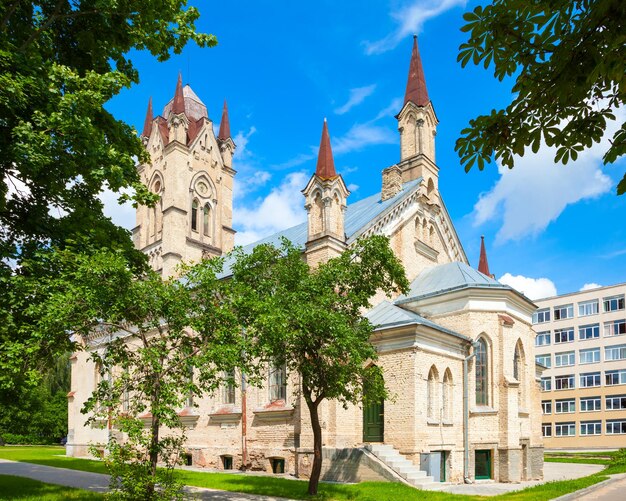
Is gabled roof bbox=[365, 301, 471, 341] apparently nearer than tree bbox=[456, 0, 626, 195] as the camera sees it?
No

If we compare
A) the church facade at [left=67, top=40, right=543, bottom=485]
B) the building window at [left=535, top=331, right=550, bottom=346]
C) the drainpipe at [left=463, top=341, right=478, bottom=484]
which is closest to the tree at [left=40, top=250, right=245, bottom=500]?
the church facade at [left=67, top=40, right=543, bottom=485]

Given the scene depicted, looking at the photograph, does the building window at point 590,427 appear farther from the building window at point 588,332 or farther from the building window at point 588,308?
the building window at point 588,308

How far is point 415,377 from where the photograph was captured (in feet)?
66.1

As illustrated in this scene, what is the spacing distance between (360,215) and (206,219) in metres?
16.0

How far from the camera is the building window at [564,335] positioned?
204ft

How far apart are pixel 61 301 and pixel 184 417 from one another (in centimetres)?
1822

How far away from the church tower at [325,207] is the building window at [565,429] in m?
47.1

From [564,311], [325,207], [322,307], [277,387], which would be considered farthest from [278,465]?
[564,311]

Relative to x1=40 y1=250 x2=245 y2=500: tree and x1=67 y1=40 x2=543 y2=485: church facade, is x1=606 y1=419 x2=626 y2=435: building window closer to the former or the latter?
x1=67 y1=40 x2=543 y2=485: church facade

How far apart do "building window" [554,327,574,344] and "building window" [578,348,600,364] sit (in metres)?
1.75

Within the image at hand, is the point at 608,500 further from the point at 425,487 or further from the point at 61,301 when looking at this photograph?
the point at 61,301

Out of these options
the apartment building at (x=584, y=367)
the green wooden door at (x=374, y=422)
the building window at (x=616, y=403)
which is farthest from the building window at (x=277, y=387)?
the building window at (x=616, y=403)

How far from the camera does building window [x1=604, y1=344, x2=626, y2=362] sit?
5731 centimetres

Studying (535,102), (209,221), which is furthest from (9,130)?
(209,221)
